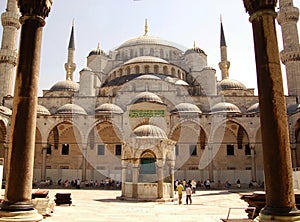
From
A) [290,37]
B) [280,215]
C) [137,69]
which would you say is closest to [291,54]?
[290,37]

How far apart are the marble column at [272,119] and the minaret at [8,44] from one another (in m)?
21.5

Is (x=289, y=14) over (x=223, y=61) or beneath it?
over

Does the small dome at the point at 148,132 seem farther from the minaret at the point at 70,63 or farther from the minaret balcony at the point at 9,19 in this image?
the minaret at the point at 70,63

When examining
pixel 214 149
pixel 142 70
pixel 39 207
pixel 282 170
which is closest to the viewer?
pixel 282 170

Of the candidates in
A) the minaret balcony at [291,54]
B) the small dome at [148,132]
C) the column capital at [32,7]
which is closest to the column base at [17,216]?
the column capital at [32,7]

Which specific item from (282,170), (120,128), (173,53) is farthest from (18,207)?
(173,53)

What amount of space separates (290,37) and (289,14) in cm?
171

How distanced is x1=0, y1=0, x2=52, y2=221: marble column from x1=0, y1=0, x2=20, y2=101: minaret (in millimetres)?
19694

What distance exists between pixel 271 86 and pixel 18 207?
3794 mm

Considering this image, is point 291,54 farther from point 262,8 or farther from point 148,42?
point 262,8

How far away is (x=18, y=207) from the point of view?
3945 mm

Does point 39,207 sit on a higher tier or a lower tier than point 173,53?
lower

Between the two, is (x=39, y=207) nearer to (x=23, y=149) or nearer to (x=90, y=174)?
(x=23, y=149)

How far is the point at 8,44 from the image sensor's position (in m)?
22.5
